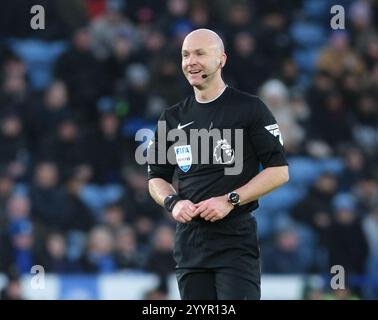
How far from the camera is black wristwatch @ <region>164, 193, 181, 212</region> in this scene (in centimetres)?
584

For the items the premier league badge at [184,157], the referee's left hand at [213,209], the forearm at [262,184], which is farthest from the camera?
the premier league badge at [184,157]

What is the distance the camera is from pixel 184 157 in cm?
599

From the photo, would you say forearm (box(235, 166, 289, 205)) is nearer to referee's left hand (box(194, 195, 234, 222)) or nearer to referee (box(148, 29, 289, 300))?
referee (box(148, 29, 289, 300))

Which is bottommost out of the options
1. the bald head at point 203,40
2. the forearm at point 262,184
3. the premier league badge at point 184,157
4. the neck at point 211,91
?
the forearm at point 262,184

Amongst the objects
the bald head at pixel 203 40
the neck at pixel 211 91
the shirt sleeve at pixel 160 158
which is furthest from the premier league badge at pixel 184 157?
the bald head at pixel 203 40

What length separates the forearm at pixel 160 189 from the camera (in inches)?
239

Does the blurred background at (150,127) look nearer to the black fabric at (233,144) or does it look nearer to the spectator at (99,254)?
the spectator at (99,254)

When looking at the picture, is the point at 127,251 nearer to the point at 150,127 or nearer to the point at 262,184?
the point at 150,127

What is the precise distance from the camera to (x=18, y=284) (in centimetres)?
974

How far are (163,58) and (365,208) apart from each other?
306 centimetres

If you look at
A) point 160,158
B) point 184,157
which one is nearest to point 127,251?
point 160,158

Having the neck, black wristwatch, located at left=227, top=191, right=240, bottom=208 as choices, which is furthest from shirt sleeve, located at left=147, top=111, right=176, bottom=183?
black wristwatch, located at left=227, top=191, right=240, bottom=208

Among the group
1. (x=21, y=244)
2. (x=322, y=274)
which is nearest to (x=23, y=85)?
(x=21, y=244)
